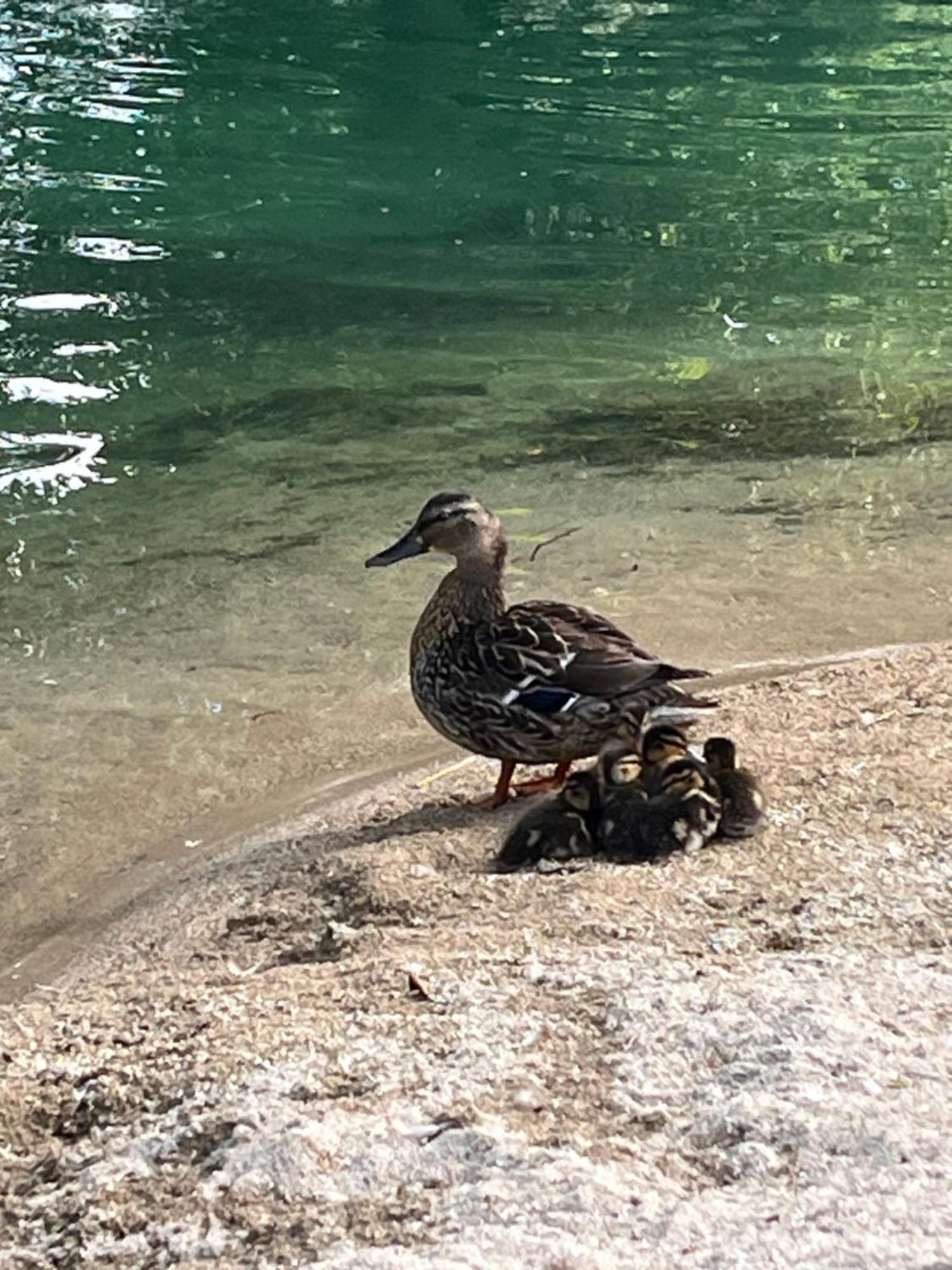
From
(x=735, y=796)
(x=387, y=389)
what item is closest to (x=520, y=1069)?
(x=735, y=796)

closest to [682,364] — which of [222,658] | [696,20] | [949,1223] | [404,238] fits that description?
[404,238]

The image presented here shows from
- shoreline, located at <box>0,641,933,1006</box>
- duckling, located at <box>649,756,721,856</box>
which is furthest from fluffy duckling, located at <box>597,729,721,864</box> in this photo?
shoreline, located at <box>0,641,933,1006</box>

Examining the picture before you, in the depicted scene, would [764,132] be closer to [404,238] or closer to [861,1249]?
[404,238]

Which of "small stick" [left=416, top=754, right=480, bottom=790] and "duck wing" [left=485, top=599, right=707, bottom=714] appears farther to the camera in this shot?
"small stick" [left=416, top=754, right=480, bottom=790]

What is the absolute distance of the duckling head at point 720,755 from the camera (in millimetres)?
5266

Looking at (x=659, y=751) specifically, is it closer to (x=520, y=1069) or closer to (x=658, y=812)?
(x=658, y=812)

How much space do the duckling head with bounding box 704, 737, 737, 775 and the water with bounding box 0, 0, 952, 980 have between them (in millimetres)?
1610

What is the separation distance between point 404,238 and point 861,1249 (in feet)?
39.3

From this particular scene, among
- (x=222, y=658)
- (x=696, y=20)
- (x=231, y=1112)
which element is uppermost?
(x=696, y=20)

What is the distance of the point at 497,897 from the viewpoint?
4848 mm

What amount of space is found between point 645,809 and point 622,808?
0.10 metres

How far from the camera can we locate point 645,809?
5129 millimetres

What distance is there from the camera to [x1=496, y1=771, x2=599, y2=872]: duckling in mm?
5188

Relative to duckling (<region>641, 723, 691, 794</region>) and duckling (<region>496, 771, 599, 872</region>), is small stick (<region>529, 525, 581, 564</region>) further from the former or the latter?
duckling (<region>496, 771, 599, 872</region>)
